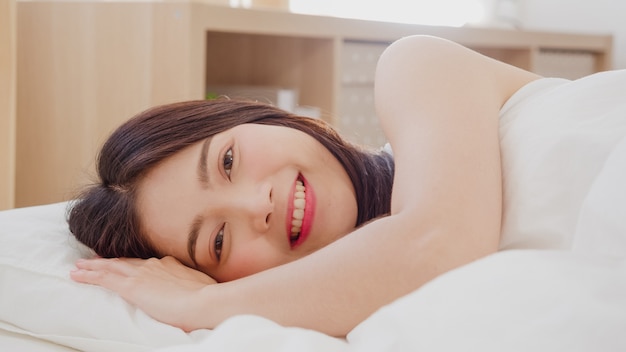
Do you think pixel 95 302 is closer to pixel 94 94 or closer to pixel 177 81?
pixel 177 81

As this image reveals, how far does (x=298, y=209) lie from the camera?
1009 millimetres

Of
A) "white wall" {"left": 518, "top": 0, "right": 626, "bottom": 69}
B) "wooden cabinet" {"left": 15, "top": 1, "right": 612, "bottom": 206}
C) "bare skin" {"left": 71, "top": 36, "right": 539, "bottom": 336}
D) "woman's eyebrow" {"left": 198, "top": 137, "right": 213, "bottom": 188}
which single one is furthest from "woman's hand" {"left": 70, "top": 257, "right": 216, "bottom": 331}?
"white wall" {"left": 518, "top": 0, "right": 626, "bottom": 69}

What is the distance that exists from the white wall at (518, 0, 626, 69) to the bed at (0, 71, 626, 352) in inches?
102

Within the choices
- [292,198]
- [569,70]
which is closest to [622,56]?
[569,70]

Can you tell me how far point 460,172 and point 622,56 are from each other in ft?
9.38

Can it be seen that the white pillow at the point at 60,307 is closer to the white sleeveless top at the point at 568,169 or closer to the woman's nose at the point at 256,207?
the woman's nose at the point at 256,207

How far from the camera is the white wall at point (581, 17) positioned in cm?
340

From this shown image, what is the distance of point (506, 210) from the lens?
862mm

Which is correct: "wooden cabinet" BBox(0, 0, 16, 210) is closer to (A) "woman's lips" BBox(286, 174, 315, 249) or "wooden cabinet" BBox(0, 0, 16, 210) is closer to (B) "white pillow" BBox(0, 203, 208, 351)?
(B) "white pillow" BBox(0, 203, 208, 351)

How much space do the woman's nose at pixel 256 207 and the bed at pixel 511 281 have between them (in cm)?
17

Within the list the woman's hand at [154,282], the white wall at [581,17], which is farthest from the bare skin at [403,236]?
the white wall at [581,17]

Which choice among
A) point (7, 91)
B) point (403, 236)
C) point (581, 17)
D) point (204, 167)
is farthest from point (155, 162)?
point (581, 17)

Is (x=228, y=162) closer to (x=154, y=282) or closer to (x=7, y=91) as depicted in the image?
(x=154, y=282)

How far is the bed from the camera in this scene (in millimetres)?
588
